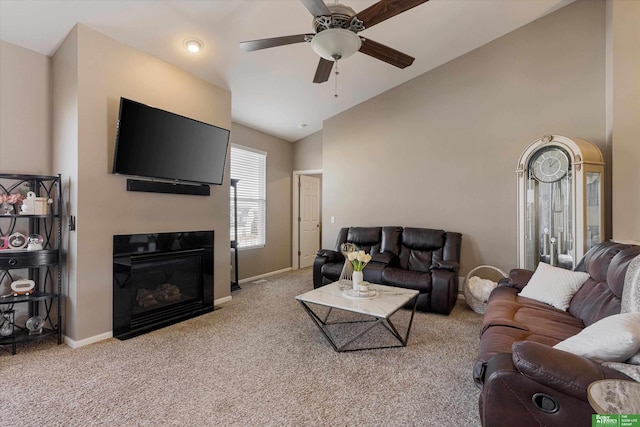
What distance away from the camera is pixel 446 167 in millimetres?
4520

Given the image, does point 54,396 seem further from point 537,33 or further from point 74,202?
point 537,33

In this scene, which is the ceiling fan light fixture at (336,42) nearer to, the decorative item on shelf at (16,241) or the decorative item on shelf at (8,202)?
the decorative item on shelf at (8,202)

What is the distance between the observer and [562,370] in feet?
3.97

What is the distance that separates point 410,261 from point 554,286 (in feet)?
6.28

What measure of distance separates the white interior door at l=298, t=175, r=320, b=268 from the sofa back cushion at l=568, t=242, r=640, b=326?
4.79 metres

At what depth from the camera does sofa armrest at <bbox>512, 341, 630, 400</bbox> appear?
3.86 feet

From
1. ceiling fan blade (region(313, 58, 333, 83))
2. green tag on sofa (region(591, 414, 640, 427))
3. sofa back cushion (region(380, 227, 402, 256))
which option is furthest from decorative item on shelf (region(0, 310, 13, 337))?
sofa back cushion (region(380, 227, 402, 256))

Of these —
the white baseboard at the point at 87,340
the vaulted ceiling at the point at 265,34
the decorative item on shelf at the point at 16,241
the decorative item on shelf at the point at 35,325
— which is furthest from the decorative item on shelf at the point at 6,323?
the vaulted ceiling at the point at 265,34

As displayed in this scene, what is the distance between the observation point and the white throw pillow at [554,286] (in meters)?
2.54

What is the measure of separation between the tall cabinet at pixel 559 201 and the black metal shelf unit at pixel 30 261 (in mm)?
4867

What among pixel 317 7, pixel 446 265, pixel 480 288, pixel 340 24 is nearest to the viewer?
pixel 317 7

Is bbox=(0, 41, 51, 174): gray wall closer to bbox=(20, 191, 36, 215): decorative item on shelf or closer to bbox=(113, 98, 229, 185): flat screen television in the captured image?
bbox=(20, 191, 36, 215): decorative item on shelf

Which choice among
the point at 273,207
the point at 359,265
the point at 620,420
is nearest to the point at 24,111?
the point at 359,265

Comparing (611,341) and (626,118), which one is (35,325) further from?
(626,118)
